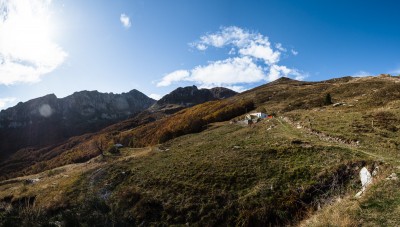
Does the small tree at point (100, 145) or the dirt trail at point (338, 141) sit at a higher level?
the small tree at point (100, 145)

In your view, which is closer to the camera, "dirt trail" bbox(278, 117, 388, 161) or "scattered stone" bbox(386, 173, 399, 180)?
"scattered stone" bbox(386, 173, 399, 180)

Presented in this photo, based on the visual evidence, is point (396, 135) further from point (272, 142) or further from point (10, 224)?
point (10, 224)

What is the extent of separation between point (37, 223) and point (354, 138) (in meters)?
31.2

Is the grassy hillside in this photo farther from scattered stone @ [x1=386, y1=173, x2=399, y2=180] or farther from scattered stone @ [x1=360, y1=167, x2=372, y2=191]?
scattered stone @ [x1=360, y1=167, x2=372, y2=191]

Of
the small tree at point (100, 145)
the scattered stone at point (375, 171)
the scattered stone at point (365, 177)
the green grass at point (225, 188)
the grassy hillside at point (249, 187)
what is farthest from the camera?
the small tree at point (100, 145)

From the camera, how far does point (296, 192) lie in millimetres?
19016

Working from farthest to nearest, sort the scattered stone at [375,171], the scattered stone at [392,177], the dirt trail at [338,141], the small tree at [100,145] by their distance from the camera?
1. the small tree at [100,145]
2. the dirt trail at [338,141]
3. the scattered stone at [375,171]
4. the scattered stone at [392,177]

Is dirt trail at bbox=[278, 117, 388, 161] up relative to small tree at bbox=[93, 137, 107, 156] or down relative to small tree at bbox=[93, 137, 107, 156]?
down

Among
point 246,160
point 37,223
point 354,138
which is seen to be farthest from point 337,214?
point 37,223

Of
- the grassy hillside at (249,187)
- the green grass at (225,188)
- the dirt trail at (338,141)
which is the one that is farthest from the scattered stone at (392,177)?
the dirt trail at (338,141)

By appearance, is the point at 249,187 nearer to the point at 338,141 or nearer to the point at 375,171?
the point at 375,171

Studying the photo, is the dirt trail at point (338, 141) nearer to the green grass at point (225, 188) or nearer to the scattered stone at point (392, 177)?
the green grass at point (225, 188)

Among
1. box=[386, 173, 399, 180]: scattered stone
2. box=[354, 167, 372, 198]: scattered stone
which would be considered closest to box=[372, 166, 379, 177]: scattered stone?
box=[354, 167, 372, 198]: scattered stone

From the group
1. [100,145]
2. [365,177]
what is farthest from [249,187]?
[100,145]
